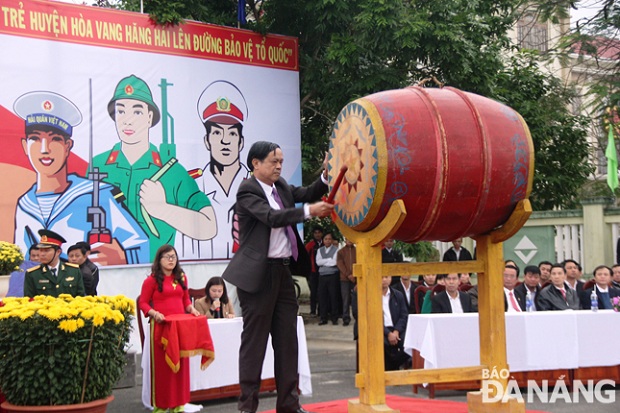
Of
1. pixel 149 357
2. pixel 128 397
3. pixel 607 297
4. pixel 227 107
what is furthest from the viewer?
pixel 227 107

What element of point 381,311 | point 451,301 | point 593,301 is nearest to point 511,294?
point 451,301

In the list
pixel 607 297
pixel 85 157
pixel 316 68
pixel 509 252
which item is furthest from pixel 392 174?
pixel 509 252

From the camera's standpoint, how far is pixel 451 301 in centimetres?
914

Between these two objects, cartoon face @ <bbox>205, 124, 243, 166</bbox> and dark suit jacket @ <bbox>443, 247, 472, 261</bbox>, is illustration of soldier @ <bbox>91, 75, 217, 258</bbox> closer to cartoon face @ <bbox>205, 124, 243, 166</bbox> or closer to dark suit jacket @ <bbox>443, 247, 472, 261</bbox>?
cartoon face @ <bbox>205, 124, 243, 166</bbox>

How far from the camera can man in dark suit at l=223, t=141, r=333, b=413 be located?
5.63 metres

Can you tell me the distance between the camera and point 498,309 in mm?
5996

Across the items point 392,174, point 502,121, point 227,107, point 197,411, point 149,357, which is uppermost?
point 227,107

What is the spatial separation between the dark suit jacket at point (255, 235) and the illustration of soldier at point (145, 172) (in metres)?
6.41

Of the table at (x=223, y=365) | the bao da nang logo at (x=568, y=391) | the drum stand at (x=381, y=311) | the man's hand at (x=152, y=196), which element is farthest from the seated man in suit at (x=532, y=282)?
the man's hand at (x=152, y=196)

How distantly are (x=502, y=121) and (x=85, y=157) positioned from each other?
7.23 metres

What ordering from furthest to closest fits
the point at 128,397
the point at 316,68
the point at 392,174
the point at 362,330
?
1. the point at 316,68
2. the point at 128,397
3. the point at 362,330
4. the point at 392,174

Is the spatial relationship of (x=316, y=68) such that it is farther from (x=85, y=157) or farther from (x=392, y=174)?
(x=392, y=174)

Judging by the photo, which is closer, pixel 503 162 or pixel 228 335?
pixel 503 162

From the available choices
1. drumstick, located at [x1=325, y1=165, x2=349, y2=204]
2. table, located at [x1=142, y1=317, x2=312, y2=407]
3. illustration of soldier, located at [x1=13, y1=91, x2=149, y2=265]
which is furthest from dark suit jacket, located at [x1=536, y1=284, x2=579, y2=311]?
illustration of soldier, located at [x1=13, y1=91, x2=149, y2=265]
